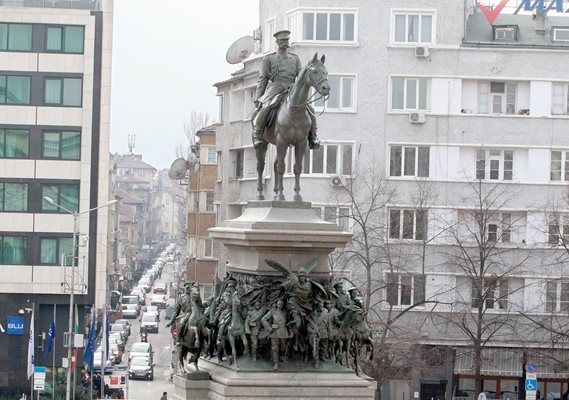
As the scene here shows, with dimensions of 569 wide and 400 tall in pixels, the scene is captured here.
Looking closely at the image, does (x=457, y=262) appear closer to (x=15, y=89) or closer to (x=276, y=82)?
(x=15, y=89)

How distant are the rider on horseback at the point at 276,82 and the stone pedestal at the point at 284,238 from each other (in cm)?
132

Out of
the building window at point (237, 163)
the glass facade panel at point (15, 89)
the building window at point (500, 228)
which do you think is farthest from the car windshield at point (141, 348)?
the building window at point (500, 228)

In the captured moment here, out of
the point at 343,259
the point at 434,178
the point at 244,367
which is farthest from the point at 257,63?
the point at 244,367

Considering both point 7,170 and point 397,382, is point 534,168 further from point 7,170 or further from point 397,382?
point 7,170

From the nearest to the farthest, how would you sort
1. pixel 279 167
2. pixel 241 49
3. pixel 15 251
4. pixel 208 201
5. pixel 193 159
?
pixel 279 167 → pixel 241 49 → pixel 15 251 → pixel 208 201 → pixel 193 159

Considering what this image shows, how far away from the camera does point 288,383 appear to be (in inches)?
868

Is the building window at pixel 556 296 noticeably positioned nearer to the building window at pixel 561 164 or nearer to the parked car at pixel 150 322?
the building window at pixel 561 164

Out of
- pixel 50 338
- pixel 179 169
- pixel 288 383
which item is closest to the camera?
pixel 288 383

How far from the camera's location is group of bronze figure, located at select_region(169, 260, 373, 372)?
2220 cm

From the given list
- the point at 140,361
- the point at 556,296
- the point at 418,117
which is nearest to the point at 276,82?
the point at 556,296

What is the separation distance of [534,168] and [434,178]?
12.3 ft

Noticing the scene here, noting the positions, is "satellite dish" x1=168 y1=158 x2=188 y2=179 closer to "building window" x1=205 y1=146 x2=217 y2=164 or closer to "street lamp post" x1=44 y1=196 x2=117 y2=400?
"building window" x1=205 y1=146 x2=217 y2=164

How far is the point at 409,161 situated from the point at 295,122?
1338 inches

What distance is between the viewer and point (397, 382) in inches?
2178
